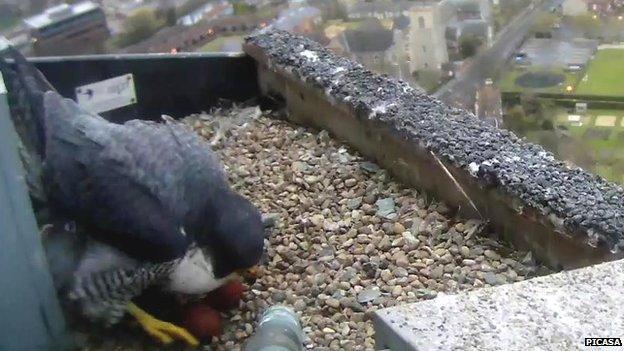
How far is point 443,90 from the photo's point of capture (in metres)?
2.49

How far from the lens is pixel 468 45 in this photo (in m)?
2.30

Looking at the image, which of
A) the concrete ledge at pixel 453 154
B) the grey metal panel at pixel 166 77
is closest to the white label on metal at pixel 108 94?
the grey metal panel at pixel 166 77

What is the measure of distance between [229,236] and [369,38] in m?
1.11

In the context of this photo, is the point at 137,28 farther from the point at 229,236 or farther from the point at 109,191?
the point at 229,236

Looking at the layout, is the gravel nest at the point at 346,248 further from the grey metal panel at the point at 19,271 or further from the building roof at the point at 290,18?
the building roof at the point at 290,18

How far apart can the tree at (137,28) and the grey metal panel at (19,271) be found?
4.32 ft

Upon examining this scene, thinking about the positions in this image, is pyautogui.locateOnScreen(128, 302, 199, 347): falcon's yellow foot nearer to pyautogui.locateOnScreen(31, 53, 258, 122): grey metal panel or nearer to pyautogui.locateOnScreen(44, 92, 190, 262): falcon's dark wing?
pyautogui.locateOnScreen(44, 92, 190, 262): falcon's dark wing

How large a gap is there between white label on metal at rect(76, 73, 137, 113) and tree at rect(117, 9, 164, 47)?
13cm

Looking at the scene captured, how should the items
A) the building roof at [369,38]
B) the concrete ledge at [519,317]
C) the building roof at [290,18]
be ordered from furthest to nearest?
1. the building roof at [290,18]
2. the building roof at [369,38]
3. the concrete ledge at [519,317]

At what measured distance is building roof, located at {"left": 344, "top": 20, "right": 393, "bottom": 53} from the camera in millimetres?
2627

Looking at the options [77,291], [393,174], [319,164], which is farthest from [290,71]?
[77,291]

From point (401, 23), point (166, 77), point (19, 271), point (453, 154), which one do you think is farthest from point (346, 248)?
point (166, 77)

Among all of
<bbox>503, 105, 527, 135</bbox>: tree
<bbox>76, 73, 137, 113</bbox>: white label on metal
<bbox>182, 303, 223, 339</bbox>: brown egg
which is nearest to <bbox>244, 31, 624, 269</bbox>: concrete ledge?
<bbox>503, 105, 527, 135</bbox>: tree

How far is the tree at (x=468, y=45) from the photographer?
2295 millimetres
